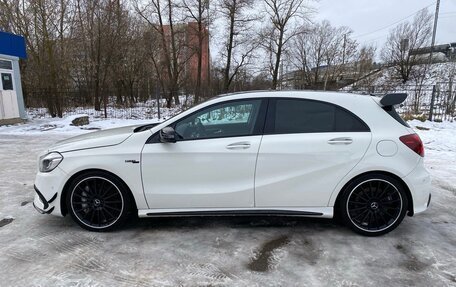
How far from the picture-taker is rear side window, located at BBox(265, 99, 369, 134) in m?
3.73

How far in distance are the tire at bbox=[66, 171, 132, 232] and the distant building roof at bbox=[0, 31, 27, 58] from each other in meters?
14.4

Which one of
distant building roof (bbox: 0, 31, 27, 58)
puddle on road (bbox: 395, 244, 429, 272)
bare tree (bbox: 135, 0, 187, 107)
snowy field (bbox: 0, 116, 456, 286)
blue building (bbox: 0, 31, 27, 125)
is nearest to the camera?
snowy field (bbox: 0, 116, 456, 286)

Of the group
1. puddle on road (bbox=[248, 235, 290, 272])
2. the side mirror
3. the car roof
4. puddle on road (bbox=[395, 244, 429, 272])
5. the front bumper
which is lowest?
puddle on road (bbox=[395, 244, 429, 272])

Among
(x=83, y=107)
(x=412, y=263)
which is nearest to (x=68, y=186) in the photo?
(x=412, y=263)

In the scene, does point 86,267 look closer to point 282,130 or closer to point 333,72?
point 282,130

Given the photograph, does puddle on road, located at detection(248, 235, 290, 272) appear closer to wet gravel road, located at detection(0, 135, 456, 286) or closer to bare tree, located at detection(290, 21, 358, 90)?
wet gravel road, located at detection(0, 135, 456, 286)

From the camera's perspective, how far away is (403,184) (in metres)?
3.70

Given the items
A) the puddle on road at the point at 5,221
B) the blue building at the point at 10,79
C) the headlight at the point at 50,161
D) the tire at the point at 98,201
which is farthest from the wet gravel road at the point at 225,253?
the blue building at the point at 10,79

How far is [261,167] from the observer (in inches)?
144

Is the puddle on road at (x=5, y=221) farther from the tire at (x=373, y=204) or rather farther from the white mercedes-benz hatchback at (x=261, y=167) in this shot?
the tire at (x=373, y=204)

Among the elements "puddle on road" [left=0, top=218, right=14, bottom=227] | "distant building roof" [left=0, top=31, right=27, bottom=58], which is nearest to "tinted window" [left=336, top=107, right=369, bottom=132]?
"puddle on road" [left=0, top=218, right=14, bottom=227]

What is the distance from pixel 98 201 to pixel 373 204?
3025 mm

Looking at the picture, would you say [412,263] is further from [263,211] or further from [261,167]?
[261,167]

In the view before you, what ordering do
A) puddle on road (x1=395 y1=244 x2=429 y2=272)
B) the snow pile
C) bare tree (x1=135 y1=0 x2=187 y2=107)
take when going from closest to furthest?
puddle on road (x1=395 y1=244 x2=429 y2=272) < the snow pile < bare tree (x1=135 y1=0 x2=187 y2=107)
